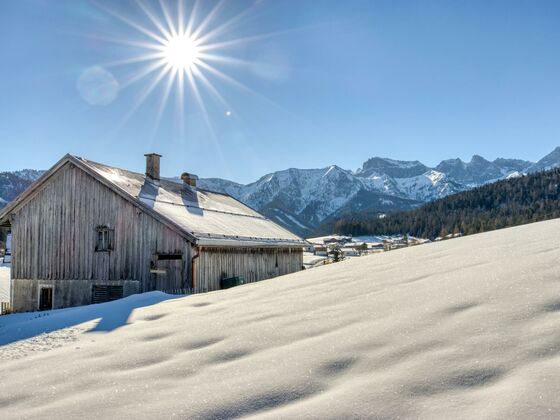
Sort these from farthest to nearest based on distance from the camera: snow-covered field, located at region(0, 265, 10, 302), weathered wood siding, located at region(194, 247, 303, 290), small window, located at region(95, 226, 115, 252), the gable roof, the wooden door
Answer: snow-covered field, located at region(0, 265, 10, 302), small window, located at region(95, 226, 115, 252), the gable roof, weathered wood siding, located at region(194, 247, 303, 290), the wooden door

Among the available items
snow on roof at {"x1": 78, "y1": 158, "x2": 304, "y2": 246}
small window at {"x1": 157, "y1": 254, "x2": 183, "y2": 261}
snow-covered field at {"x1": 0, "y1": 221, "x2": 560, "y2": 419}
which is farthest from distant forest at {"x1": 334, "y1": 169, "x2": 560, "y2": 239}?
snow-covered field at {"x1": 0, "y1": 221, "x2": 560, "y2": 419}

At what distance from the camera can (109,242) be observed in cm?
1966

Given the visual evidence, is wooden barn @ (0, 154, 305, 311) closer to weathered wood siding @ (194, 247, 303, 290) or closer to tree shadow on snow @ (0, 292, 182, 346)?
weathered wood siding @ (194, 247, 303, 290)

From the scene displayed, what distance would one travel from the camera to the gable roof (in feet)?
61.2

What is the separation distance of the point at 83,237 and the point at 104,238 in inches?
45.1

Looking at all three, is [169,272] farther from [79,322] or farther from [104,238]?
[79,322]

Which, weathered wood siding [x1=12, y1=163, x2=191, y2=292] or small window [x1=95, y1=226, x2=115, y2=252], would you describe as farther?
small window [x1=95, y1=226, x2=115, y2=252]

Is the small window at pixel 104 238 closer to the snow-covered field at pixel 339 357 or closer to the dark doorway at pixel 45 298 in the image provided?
the dark doorway at pixel 45 298

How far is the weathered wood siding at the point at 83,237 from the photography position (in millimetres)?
18656

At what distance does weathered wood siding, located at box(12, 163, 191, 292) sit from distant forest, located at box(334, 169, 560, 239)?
475ft

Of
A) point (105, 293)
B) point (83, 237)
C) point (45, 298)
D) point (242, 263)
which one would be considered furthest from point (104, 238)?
point (242, 263)

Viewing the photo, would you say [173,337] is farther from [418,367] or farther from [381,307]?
[418,367]

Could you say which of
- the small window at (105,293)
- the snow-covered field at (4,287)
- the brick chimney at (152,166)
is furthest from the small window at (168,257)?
the snow-covered field at (4,287)

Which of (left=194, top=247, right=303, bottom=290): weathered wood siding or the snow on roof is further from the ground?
the snow on roof
